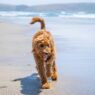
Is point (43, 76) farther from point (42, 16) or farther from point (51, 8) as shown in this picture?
point (51, 8)

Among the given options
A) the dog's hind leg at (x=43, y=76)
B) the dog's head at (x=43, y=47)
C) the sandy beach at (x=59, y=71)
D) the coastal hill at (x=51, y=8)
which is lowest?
the coastal hill at (x=51, y=8)

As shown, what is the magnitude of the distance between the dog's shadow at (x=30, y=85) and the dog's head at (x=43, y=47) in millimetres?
566

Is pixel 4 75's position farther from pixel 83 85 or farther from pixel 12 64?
pixel 83 85

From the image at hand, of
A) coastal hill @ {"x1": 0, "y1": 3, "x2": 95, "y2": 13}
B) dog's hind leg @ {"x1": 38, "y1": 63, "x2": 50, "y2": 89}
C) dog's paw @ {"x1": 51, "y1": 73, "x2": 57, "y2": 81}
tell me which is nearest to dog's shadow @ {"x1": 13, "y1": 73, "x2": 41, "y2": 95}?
dog's hind leg @ {"x1": 38, "y1": 63, "x2": 50, "y2": 89}

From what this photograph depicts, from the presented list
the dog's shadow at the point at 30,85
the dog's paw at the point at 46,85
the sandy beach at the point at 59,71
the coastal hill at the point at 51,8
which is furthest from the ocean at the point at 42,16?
the dog's paw at the point at 46,85

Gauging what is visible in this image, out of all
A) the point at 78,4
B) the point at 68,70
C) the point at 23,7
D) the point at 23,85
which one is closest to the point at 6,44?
the point at 68,70

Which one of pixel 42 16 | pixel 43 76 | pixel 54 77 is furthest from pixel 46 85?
pixel 42 16

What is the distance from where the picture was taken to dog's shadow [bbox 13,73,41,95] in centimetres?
664

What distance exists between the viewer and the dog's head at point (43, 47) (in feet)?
21.1

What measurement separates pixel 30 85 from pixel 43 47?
3.04 ft

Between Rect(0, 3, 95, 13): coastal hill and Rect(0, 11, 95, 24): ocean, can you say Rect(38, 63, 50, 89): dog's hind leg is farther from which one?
Rect(0, 3, 95, 13): coastal hill

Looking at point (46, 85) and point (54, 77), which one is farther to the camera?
point (54, 77)

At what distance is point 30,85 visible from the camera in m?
7.07

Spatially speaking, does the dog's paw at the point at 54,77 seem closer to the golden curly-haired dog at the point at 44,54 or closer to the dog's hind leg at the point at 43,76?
the golden curly-haired dog at the point at 44,54
